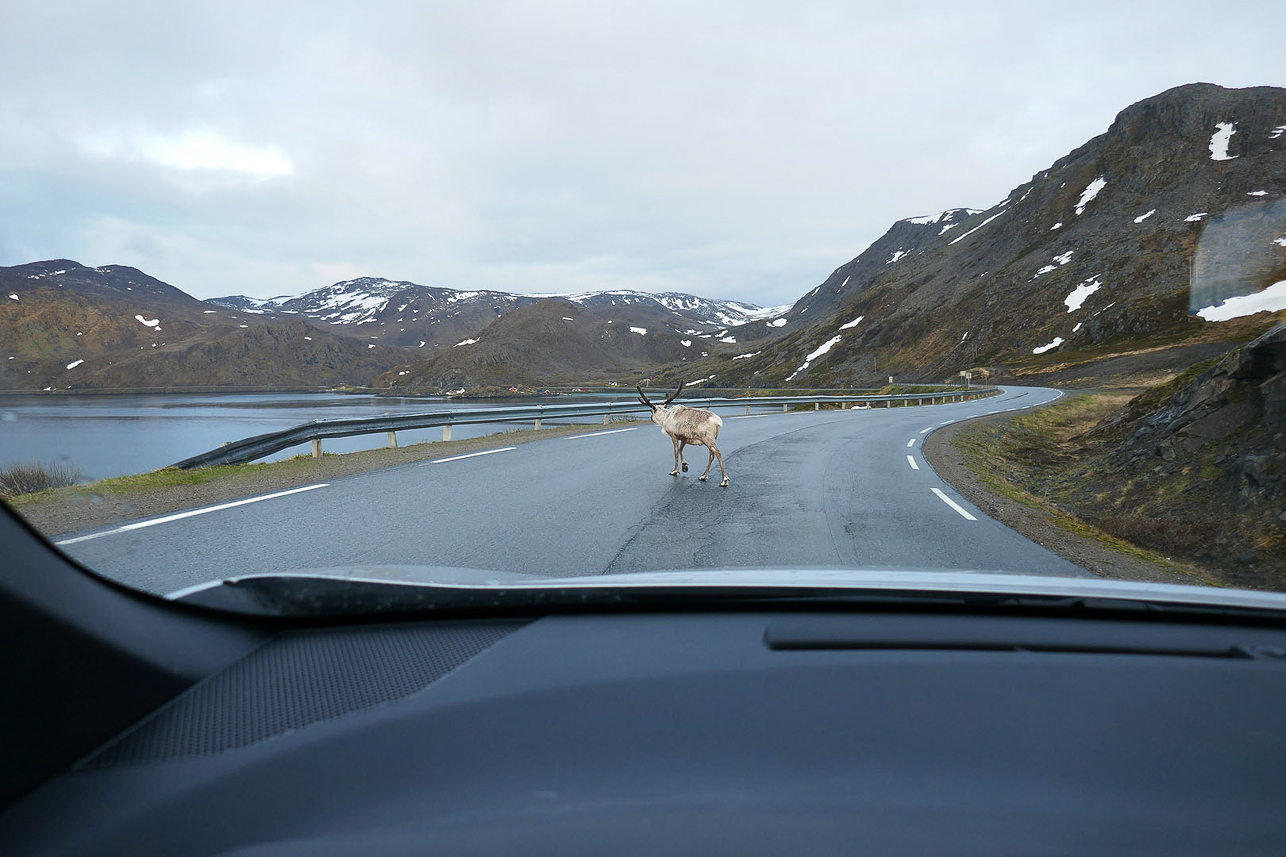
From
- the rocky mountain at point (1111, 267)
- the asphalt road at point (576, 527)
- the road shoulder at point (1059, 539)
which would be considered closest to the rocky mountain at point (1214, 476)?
the road shoulder at point (1059, 539)

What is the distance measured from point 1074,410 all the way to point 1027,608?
3384 centimetres

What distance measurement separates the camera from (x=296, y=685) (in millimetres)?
1748

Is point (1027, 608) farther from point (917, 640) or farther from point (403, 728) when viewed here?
point (403, 728)

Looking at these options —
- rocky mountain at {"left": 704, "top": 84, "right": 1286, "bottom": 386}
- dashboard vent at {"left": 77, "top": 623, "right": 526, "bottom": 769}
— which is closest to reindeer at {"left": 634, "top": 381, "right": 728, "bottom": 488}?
dashboard vent at {"left": 77, "top": 623, "right": 526, "bottom": 769}

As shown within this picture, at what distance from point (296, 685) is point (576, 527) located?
15.9 ft

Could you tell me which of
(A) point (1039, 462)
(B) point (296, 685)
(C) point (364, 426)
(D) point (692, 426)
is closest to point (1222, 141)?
(A) point (1039, 462)

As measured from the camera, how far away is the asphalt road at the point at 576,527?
206 inches

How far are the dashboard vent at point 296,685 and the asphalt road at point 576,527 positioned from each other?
5.97 feet

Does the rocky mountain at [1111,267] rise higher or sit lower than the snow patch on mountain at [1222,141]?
lower

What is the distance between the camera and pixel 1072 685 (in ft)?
5.31

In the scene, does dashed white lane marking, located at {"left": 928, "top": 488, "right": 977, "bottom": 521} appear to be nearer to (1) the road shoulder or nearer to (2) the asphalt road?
(2) the asphalt road

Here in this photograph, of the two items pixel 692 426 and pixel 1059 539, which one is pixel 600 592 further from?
pixel 692 426

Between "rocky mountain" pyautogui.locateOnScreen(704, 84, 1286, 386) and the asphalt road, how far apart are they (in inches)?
2983

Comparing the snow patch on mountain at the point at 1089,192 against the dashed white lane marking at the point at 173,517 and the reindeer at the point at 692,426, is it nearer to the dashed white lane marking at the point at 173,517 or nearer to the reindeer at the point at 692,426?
the reindeer at the point at 692,426
